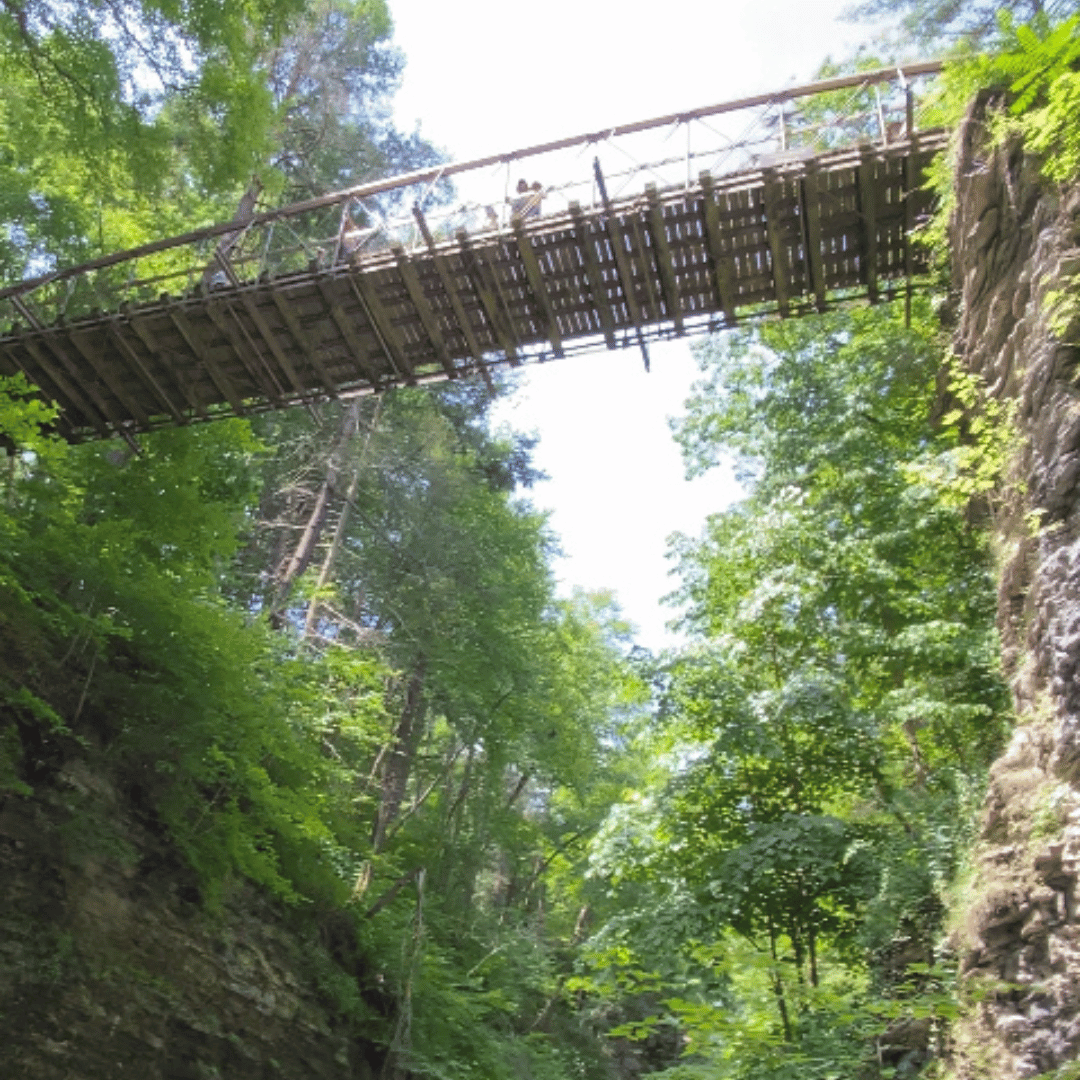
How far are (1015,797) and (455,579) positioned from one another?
8955 mm

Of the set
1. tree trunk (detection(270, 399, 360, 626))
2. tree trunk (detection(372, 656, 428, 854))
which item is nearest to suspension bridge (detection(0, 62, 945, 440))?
tree trunk (detection(270, 399, 360, 626))

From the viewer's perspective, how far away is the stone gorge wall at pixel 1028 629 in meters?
4.45

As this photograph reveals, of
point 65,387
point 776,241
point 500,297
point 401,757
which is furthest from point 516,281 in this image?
point 401,757

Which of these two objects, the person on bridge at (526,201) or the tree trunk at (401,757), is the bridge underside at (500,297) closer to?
the person on bridge at (526,201)

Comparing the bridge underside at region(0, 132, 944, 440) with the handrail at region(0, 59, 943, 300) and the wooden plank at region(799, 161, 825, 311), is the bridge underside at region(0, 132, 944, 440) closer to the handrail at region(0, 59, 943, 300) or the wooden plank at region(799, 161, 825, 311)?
the wooden plank at region(799, 161, 825, 311)

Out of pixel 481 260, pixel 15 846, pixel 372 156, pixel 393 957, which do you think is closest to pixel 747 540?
pixel 481 260

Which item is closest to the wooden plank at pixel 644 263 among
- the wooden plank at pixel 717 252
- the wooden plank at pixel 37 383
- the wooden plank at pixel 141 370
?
the wooden plank at pixel 717 252

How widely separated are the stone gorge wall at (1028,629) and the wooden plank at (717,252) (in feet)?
5.41

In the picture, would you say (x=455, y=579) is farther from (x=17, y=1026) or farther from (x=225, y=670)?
(x=17, y=1026)

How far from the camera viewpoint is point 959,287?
22.7 ft

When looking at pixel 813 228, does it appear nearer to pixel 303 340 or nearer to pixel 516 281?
pixel 516 281

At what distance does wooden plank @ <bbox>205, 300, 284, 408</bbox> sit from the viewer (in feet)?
24.0

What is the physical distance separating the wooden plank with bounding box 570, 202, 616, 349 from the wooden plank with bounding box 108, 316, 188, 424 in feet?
12.5

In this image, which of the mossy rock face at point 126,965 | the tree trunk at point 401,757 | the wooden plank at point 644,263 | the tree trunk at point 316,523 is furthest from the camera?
the tree trunk at point 401,757
